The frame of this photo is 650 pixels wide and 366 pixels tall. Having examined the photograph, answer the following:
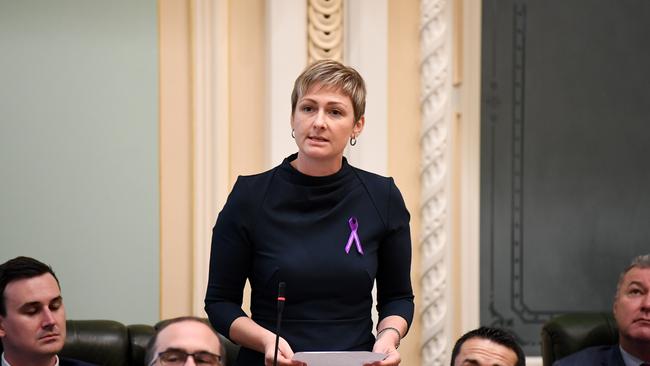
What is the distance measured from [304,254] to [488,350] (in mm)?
688

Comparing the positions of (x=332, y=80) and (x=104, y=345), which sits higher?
(x=332, y=80)

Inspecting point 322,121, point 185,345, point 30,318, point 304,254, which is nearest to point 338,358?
point 304,254

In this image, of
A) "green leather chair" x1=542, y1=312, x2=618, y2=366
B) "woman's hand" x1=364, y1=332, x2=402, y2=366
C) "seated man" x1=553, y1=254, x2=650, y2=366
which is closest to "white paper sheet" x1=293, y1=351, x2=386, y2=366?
"woman's hand" x1=364, y1=332, x2=402, y2=366

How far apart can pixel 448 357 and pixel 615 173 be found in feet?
3.77

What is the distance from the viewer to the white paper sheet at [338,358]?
1.91 m

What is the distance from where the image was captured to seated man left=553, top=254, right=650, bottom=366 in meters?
3.06

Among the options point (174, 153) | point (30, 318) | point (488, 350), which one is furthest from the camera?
point (174, 153)

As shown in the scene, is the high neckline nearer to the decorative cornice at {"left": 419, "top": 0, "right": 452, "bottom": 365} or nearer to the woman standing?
the woman standing

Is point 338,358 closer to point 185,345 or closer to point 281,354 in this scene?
point 281,354

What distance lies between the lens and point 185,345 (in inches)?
84.3

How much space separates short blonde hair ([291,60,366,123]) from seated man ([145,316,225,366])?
54 cm

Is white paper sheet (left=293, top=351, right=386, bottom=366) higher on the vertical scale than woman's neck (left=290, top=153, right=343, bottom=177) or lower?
lower

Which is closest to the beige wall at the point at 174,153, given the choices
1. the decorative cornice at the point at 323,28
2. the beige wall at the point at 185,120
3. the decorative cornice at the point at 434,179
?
the beige wall at the point at 185,120

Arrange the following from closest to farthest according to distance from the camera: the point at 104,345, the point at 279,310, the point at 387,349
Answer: the point at 279,310
the point at 387,349
the point at 104,345
